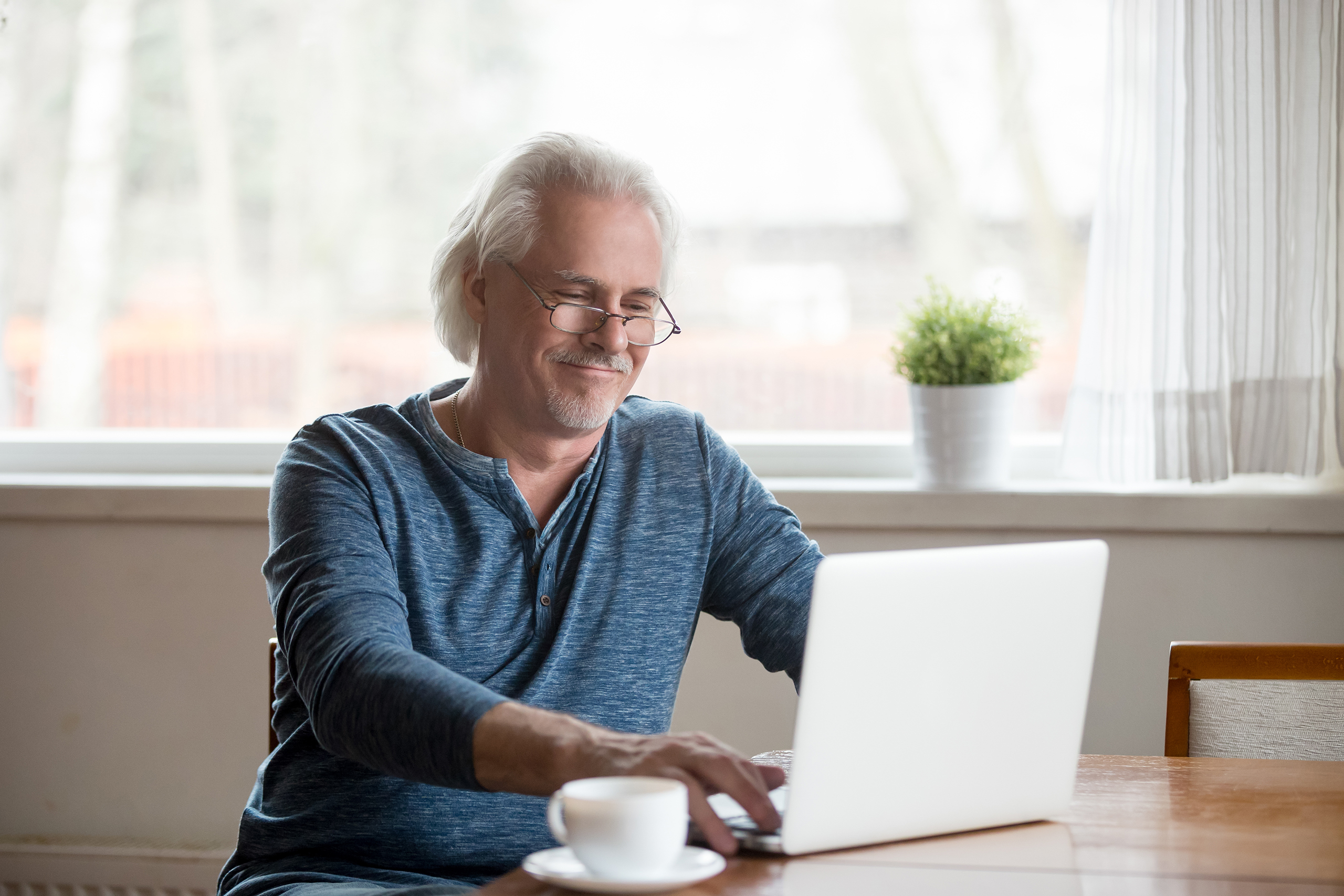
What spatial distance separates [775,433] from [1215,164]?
891 mm

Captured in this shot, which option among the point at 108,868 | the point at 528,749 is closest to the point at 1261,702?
the point at 528,749

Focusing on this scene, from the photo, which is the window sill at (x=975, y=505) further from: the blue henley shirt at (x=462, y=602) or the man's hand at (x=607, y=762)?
the man's hand at (x=607, y=762)

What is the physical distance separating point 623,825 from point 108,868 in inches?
74.2

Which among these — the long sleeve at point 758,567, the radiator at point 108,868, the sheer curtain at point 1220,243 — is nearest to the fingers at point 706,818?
the long sleeve at point 758,567

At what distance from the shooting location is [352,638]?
109cm

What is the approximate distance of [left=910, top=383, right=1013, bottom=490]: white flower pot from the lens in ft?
6.77

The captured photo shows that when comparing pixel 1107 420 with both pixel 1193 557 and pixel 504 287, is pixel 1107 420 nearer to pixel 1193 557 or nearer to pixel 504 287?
pixel 1193 557

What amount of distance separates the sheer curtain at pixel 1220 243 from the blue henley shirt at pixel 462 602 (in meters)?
0.84

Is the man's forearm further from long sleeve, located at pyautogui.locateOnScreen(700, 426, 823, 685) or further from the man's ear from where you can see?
the man's ear

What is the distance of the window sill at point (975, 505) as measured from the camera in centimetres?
202

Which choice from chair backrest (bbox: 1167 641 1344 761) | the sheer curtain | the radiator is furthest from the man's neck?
the radiator

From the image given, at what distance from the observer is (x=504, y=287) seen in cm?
150

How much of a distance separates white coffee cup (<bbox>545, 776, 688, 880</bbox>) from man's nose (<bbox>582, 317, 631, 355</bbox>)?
2.40 ft

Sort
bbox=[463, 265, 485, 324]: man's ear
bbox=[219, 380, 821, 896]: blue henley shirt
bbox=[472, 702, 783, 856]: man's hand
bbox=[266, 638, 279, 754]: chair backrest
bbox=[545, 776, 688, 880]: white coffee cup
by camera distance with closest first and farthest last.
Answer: bbox=[545, 776, 688, 880]: white coffee cup, bbox=[472, 702, 783, 856]: man's hand, bbox=[219, 380, 821, 896]: blue henley shirt, bbox=[266, 638, 279, 754]: chair backrest, bbox=[463, 265, 485, 324]: man's ear
